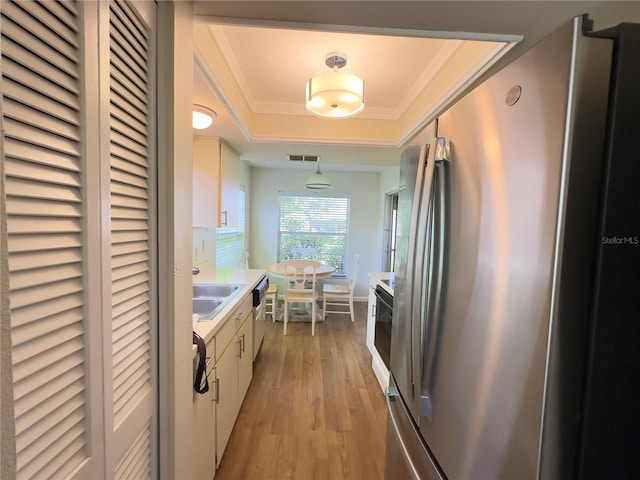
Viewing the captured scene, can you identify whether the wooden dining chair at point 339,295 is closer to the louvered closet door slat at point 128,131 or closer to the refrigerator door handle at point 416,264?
the refrigerator door handle at point 416,264

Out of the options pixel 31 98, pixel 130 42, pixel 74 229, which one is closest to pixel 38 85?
pixel 31 98

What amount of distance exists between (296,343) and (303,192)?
2.78 meters

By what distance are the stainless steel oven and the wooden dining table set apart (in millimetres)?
1579

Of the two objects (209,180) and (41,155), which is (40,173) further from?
(209,180)

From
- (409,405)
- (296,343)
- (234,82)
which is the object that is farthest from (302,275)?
(409,405)

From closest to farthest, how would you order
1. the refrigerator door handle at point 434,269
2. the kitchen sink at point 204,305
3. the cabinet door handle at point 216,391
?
the refrigerator door handle at point 434,269 → the cabinet door handle at point 216,391 → the kitchen sink at point 204,305

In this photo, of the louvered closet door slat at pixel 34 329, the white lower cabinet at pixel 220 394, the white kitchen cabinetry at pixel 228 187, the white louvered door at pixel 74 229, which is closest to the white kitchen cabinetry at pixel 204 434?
the white lower cabinet at pixel 220 394

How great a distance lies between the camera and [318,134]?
2.55m

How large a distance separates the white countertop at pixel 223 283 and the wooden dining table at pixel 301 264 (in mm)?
986

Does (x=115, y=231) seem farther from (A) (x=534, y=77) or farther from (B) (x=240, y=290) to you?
(B) (x=240, y=290)

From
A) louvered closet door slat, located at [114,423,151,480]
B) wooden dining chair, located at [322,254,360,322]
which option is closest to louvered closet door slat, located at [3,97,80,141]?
louvered closet door slat, located at [114,423,151,480]

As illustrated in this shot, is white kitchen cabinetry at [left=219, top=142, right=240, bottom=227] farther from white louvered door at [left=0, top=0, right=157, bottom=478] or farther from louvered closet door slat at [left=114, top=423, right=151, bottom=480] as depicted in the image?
louvered closet door slat at [left=114, top=423, right=151, bottom=480]

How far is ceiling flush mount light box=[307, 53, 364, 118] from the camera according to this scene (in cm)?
160

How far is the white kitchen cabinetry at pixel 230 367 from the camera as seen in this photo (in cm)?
156
